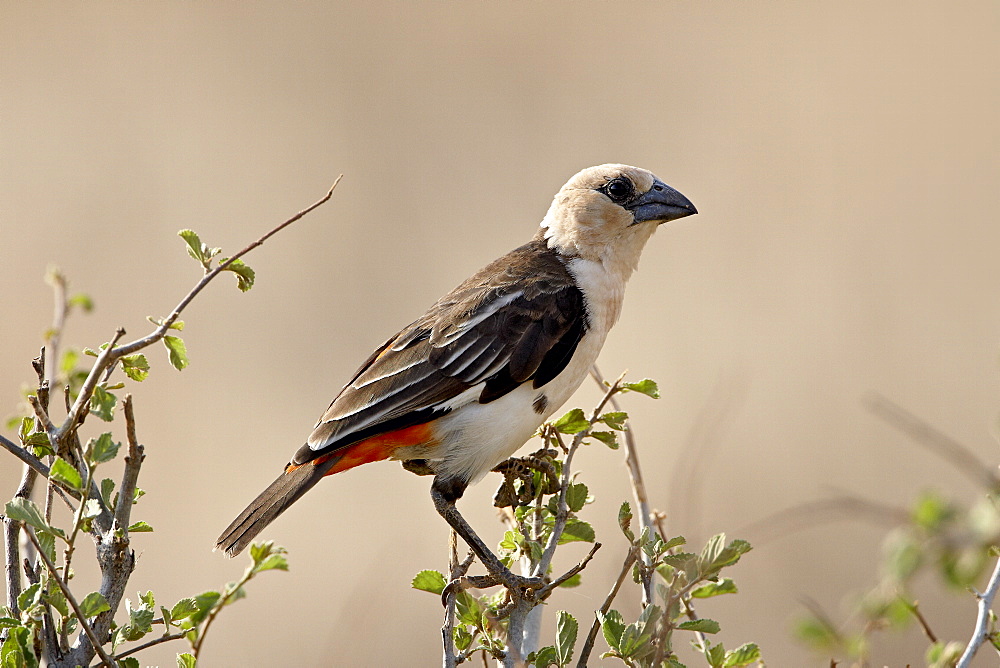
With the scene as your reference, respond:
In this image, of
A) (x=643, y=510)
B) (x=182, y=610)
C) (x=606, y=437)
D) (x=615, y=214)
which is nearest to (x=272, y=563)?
(x=182, y=610)

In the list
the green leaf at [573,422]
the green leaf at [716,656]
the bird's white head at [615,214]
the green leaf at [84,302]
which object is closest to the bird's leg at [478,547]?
the green leaf at [573,422]

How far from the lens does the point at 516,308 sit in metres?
4.23

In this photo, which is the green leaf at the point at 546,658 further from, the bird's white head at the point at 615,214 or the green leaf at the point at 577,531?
the bird's white head at the point at 615,214

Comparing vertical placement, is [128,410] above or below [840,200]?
below

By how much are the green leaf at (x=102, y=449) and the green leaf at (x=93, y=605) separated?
0.99 feet

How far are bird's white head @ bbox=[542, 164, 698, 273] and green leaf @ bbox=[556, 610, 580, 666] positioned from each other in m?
2.20

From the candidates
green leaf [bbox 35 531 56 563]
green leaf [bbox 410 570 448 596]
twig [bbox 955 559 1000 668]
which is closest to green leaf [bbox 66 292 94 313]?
green leaf [bbox 35 531 56 563]

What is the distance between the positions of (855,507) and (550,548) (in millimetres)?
1342

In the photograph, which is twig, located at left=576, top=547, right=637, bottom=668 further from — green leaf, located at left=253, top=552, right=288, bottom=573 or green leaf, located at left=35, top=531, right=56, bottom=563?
green leaf, located at left=35, top=531, right=56, bottom=563

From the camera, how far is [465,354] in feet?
13.4

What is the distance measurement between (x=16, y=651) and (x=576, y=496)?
58.2 inches

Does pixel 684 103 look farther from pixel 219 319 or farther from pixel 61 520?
pixel 61 520

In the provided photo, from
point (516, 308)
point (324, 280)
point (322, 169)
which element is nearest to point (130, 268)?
point (324, 280)

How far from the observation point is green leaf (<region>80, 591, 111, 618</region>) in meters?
2.22
